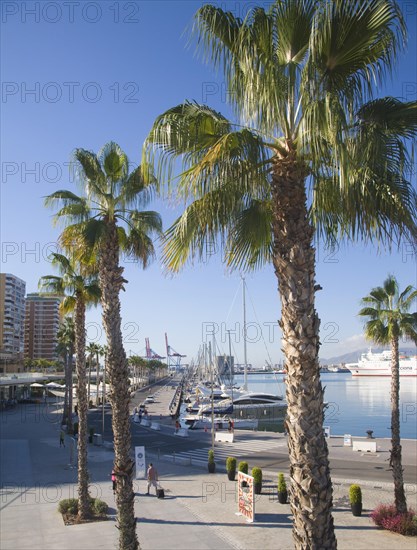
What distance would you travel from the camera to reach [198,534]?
49.7 feet

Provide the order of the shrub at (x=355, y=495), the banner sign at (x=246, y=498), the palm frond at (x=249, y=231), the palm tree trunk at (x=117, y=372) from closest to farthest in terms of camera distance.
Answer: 1. the palm frond at (x=249, y=231)
2. the palm tree trunk at (x=117, y=372)
3. the banner sign at (x=246, y=498)
4. the shrub at (x=355, y=495)

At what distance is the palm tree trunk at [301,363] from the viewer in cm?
544


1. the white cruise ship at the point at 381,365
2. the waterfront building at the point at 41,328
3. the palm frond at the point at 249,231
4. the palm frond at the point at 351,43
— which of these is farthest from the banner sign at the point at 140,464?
the waterfront building at the point at 41,328

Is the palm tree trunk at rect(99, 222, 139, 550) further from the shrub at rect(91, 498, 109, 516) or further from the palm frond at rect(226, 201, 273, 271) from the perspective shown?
the shrub at rect(91, 498, 109, 516)

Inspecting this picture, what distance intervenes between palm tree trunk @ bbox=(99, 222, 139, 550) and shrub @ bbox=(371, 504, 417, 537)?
29.2 ft

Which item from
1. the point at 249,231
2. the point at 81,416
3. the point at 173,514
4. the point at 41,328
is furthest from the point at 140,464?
the point at 41,328

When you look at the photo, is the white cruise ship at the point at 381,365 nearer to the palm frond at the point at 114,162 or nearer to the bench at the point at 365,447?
the bench at the point at 365,447

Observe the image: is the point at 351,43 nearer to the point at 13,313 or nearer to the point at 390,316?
the point at 390,316

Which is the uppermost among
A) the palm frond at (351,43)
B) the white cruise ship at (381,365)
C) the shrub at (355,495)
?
the palm frond at (351,43)

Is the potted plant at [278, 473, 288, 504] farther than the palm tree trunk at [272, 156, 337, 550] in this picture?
Yes

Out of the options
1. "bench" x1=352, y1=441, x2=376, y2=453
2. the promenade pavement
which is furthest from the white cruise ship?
the promenade pavement

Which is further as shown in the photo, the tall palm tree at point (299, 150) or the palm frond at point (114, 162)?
the palm frond at point (114, 162)

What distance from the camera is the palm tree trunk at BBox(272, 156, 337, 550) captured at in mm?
5441

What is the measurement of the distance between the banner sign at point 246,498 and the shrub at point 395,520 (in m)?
4.09
